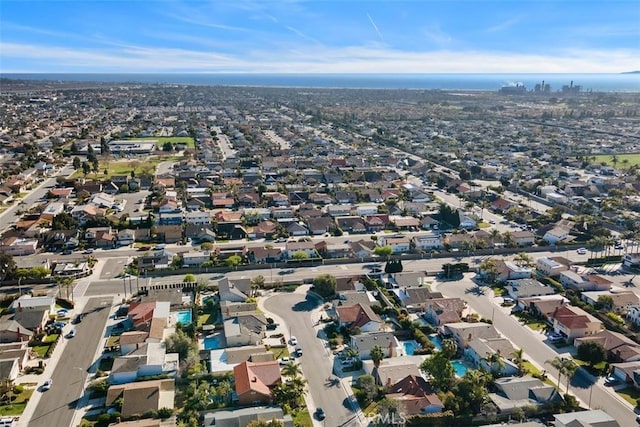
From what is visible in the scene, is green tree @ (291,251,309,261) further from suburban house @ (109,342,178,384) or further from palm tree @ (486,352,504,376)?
palm tree @ (486,352,504,376)

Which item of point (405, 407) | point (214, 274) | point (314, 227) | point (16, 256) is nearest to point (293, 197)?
point (314, 227)

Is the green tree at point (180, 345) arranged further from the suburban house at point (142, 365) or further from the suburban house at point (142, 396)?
the suburban house at point (142, 396)

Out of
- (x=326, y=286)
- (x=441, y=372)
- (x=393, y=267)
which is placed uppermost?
(x=441, y=372)

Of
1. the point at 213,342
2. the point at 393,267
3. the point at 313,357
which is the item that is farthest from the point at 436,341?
the point at 213,342

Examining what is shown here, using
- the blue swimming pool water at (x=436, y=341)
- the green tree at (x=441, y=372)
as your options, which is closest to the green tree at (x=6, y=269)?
the blue swimming pool water at (x=436, y=341)

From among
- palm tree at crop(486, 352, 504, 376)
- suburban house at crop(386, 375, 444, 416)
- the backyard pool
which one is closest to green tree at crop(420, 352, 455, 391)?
suburban house at crop(386, 375, 444, 416)

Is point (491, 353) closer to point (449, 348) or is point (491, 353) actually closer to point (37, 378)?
point (449, 348)
